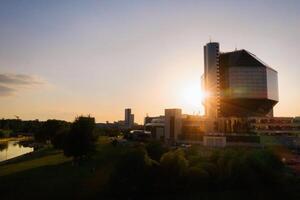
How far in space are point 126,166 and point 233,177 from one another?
15295 mm

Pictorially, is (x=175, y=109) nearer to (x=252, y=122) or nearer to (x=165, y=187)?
(x=252, y=122)

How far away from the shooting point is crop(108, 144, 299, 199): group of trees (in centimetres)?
4569

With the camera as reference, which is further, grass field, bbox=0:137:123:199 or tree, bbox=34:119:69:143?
tree, bbox=34:119:69:143

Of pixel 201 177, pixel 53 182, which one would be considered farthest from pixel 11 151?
pixel 201 177

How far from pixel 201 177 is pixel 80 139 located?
28328 millimetres

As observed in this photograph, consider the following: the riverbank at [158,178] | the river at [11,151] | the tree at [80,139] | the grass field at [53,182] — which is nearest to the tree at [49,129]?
the river at [11,151]

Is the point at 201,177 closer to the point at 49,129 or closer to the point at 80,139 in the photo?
the point at 80,139

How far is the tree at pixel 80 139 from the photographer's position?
6731cm

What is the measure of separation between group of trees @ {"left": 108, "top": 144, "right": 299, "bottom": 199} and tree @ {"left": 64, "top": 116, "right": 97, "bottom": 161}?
22305mm

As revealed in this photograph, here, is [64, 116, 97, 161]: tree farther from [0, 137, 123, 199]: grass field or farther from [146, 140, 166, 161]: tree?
[146, 140, 166, 161]: tree

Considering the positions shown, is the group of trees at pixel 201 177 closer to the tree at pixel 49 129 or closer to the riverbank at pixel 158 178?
the riverbank at pixel 158 178

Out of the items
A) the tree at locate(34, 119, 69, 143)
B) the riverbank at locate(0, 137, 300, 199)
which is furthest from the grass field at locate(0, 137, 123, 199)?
the tree at locate(34, 119, 69, 143)

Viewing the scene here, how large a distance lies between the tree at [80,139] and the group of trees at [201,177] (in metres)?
22.3

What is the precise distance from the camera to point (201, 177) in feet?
158
